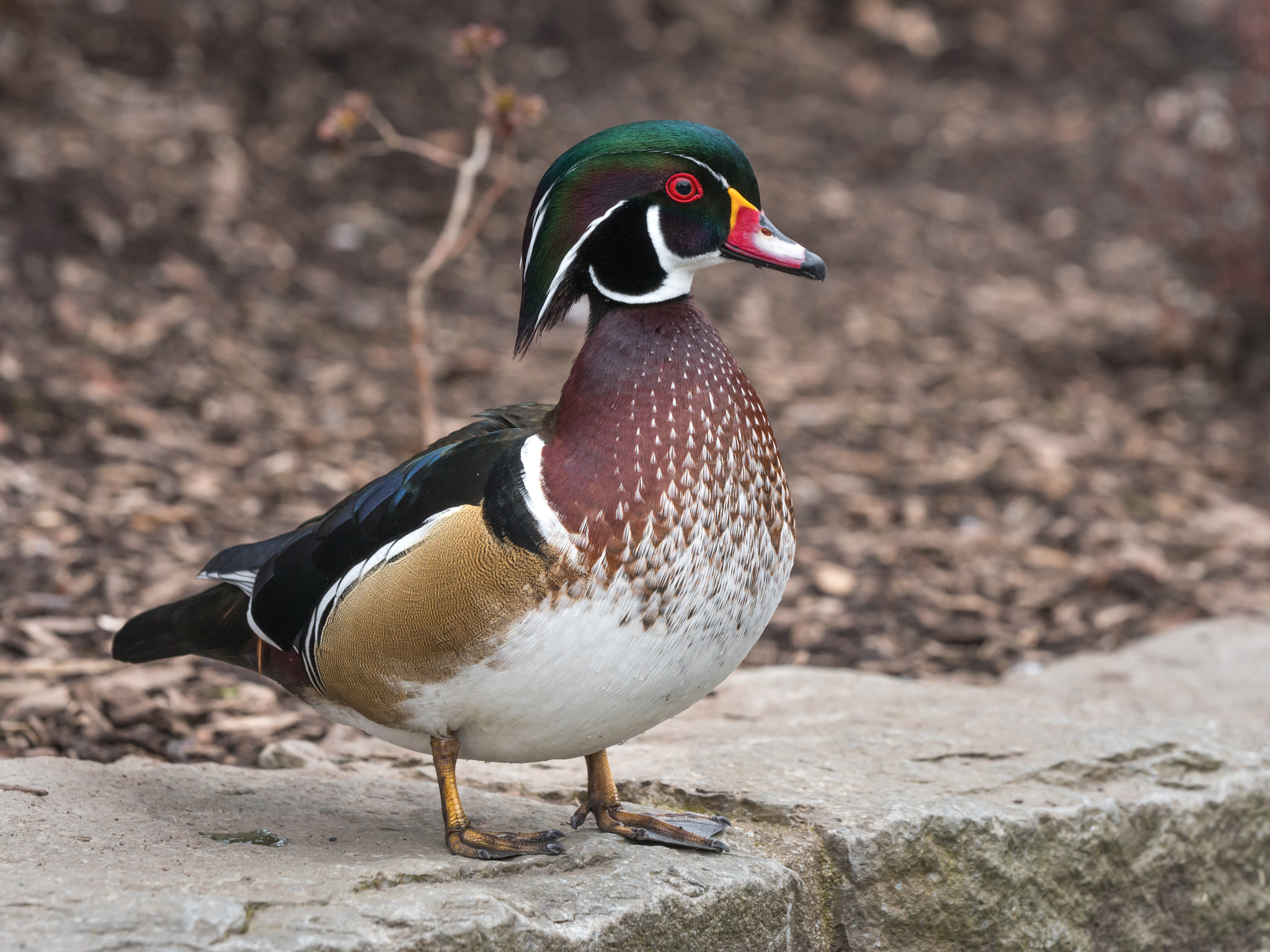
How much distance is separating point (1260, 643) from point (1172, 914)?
1616 mm

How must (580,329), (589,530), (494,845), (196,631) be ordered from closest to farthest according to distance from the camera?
(589,530) < (494,845) < (196,631) < (580,329)

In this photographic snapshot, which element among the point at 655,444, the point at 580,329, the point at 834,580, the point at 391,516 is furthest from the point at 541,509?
the point at 580,329

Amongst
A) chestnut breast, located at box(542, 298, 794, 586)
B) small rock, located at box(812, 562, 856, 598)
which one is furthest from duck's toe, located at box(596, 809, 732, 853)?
small rock, located at box(812, 562, 856, 598)

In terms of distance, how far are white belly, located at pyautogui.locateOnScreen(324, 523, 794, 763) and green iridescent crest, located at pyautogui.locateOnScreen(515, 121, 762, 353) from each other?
53 cm

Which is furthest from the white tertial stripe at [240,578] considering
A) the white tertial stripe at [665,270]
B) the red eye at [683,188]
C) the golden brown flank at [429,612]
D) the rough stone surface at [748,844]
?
the red eye at [683,188]

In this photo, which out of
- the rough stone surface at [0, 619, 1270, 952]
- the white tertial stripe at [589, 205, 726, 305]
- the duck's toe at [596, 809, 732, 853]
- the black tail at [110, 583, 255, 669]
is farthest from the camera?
the black tail at [110, 583, 255, 669]

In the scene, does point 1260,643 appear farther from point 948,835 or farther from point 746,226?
point 746,226

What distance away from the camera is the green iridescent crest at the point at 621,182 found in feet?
8.03

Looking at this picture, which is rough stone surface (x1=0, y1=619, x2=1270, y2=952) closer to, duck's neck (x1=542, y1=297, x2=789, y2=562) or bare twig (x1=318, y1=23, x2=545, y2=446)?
duck's neck (x1=542, y1=297, x2=789, y2=562)

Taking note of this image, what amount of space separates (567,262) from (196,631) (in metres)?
1.09

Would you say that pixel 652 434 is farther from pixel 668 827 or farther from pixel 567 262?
pixel 668 827

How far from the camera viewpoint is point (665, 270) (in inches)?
99.1

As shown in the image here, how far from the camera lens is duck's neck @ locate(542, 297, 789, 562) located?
239 cm

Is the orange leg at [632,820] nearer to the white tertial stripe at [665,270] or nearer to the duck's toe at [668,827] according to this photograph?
the duck's toe at [668,827]
